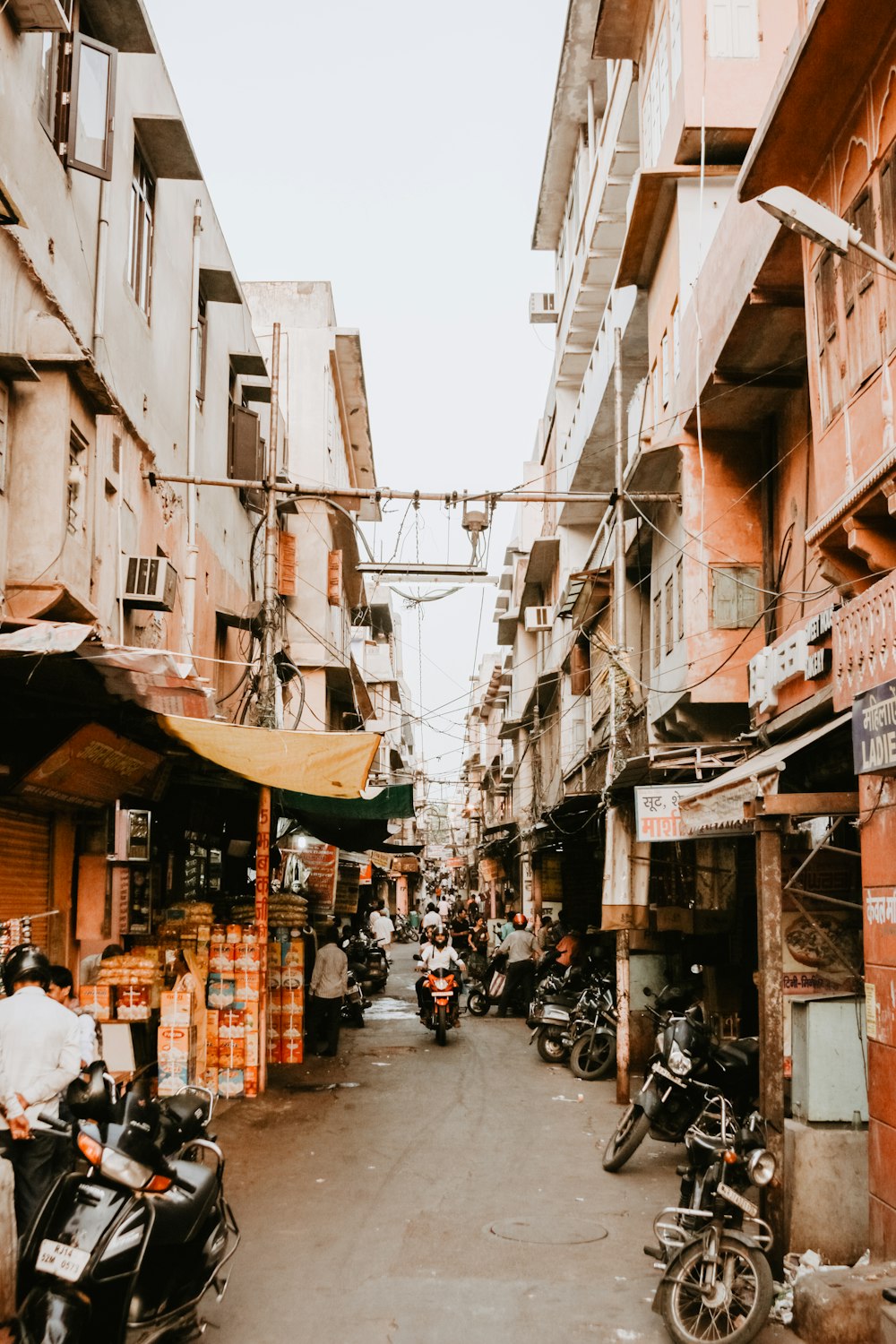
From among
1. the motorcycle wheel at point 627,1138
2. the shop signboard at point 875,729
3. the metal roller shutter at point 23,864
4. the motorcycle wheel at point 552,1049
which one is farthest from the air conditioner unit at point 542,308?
the shop signboard at point 875,729

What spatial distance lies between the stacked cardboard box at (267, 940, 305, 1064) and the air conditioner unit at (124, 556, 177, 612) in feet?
16.0

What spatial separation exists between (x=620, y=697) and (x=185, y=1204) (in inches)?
484

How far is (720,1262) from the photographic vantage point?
6.30 m

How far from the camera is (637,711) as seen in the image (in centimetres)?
1709

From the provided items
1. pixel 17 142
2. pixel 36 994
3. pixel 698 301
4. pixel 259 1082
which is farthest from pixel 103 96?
pixel 259 1082

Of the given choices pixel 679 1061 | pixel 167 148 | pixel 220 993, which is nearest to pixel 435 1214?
pixel 679 1061

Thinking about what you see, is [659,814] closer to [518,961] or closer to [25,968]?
[25,968]

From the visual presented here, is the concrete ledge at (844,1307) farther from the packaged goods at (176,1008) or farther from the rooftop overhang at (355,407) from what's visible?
the rooftop overhang at (355,407)

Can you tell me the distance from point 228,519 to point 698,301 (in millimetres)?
9270

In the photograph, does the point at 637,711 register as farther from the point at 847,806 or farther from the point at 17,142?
the point at 17,142

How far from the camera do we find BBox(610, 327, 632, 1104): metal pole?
1344 cm

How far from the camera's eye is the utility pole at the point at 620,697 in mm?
13453

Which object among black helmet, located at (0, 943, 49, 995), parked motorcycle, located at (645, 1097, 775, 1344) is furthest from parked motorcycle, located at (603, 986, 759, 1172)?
black helmet, located at (0, 943, 49, 995)

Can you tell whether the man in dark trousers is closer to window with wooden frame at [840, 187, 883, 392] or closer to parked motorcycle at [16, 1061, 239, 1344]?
parked motorcycle at [16, 1061, 239, 1344]
